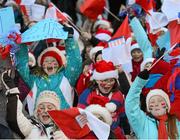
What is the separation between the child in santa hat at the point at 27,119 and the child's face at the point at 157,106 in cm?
93

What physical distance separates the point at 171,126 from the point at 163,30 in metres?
2.96

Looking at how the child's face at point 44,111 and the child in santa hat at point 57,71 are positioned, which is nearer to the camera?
the child's face at point 44,111

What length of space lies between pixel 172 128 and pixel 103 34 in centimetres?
407

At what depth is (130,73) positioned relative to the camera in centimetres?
779

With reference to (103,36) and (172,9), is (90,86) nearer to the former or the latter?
(172,9)

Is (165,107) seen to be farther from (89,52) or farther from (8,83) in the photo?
(89,52)

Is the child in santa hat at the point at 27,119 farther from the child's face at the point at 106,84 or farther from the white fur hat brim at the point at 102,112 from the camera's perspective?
the child's face at the point at 106,84

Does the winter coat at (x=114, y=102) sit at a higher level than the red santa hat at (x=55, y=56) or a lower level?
lower

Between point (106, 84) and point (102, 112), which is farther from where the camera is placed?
point (106, 84)

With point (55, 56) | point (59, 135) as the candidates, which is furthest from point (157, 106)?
point (55, 56)

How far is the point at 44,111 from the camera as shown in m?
5.57

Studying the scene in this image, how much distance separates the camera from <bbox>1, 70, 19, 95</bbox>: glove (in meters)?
4.87

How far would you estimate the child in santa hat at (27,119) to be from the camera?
4.73 meters

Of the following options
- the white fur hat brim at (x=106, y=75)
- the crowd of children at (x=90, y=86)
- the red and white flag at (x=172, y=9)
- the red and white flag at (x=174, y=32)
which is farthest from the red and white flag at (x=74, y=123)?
the red and white flag at (x=172, y=9)
